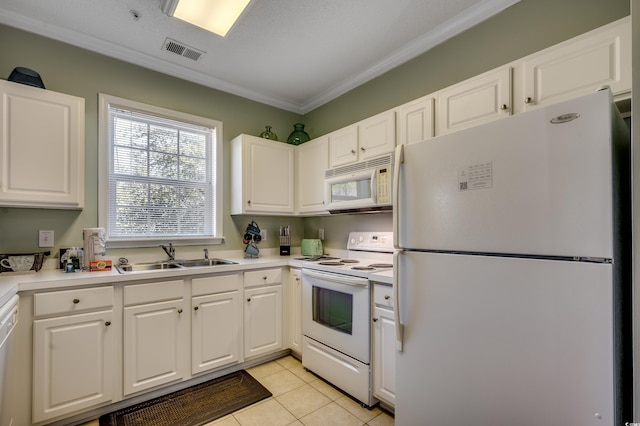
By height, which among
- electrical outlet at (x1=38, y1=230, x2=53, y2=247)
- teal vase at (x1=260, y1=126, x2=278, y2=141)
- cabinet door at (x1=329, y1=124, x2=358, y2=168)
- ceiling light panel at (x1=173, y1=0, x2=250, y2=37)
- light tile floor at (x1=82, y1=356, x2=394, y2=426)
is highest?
ceiling light panel at (x1=173, y1=0, x2=250, y2=37)

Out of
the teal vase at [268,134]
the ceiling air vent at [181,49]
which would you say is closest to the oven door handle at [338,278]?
the teal vase at [268,134]

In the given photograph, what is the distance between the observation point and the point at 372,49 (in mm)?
2545

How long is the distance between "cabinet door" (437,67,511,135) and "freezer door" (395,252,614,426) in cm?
102

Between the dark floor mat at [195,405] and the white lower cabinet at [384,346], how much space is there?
843mm

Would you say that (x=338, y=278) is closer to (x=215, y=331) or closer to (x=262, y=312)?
(x=262, y=312)

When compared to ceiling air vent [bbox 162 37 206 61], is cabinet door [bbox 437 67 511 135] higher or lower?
lower

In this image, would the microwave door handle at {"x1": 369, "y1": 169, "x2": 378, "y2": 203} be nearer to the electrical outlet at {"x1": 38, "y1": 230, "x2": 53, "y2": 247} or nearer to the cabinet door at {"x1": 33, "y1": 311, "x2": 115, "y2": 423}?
the cabinet door at {"x1": 33, "y1": 311, "x2": 115, "y2": 423}

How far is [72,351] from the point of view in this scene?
180cm

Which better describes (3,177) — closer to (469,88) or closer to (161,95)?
(161,95)

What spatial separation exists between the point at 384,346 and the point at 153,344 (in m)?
1.57

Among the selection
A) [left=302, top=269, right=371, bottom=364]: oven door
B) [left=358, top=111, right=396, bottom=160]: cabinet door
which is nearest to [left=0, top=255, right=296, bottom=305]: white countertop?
[left=302, top=269, right=371, bottom=364]: oven door

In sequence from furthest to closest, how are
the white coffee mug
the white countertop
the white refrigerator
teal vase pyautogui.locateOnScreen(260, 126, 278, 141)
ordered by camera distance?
teal vase pyautogui.locateOnScreen(260, 126, 278, 141) < the white coffee mug < the white countertop < the white refrigerator

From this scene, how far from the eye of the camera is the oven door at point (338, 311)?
202 cm

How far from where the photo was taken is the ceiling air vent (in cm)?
240
